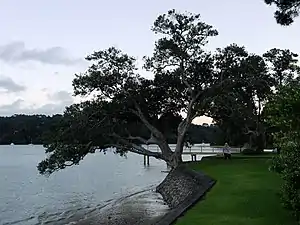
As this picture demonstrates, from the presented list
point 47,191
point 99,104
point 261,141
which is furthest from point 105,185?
point 261,141

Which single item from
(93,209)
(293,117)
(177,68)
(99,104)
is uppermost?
(177,68)

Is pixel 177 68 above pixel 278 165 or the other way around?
above

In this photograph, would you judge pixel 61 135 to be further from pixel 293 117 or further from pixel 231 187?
pixel 293 117

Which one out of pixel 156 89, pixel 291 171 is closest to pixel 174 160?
pixel 156 89

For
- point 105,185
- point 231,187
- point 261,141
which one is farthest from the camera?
point 261,141

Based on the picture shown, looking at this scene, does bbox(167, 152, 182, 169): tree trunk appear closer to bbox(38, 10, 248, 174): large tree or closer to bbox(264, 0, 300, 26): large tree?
bbox(38, 10, 248, 174): large tree

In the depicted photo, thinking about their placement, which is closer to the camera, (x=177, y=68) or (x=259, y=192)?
(x=259, y=192)

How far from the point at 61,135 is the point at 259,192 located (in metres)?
19.9

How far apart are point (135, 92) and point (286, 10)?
20362 mm

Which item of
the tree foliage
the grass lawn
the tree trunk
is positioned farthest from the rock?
the tree foliage

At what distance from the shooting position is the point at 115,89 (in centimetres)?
3622

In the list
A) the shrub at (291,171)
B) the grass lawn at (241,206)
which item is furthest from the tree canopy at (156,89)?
the shrub at (291,171)

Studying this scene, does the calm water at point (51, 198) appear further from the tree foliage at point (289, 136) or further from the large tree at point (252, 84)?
the tree foliage at point (289, 136)

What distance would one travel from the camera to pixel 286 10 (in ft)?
56.7
